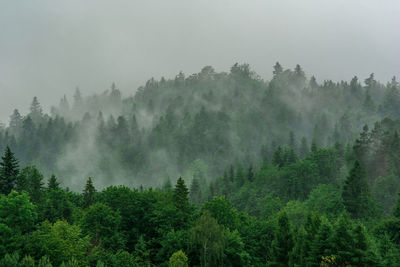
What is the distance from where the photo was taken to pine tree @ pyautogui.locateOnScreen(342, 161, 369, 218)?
98.7 m

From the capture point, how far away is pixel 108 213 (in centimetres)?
7650

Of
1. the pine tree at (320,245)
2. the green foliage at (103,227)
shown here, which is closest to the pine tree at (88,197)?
the green foliage at (103,227)

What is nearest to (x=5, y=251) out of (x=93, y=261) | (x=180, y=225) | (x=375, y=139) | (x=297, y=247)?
(x=93, y=261)

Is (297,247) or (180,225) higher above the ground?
(180,225)

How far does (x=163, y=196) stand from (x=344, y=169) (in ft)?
266

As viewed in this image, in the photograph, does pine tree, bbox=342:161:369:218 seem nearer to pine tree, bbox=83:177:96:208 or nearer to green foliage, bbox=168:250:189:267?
green foliage, bbox=168:250:189:267

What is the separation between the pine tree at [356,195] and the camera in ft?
324

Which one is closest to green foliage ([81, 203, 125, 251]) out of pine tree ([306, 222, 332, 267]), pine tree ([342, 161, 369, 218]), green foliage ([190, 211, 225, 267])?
green foliage ([190, 211, 225, 267])

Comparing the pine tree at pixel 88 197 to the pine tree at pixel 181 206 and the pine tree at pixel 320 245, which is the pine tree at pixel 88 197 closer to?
the pine tree at pixel 181 206

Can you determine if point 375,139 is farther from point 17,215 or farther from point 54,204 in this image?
point 17,215

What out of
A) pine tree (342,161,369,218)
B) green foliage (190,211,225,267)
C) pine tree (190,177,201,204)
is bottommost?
green foliage (190,211,225,267)

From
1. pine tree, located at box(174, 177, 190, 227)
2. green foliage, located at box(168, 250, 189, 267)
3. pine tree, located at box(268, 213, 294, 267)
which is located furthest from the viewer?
pine tree, located at box(174, 177, 190, 227)

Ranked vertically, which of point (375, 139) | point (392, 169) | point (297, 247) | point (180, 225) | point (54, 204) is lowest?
point (297, 247)

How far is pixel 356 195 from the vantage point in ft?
330
